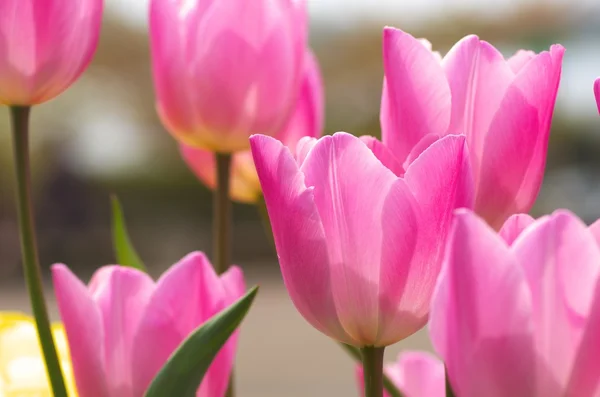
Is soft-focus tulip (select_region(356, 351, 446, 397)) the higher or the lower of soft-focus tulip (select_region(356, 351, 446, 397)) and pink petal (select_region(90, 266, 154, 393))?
the lower

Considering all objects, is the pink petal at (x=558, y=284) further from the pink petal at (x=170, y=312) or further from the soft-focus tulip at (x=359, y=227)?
the pink petal at (x=170, y=312)

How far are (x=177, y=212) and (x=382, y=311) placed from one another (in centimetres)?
1137

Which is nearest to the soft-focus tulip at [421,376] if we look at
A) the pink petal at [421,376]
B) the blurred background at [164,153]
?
the pink petal at [421,376]

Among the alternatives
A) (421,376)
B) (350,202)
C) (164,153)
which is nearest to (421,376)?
(421,376)

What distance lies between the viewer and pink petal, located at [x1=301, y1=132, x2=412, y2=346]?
13.2 inches

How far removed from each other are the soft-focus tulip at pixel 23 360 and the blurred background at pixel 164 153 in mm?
8106

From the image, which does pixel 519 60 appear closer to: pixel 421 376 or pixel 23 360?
pixel 421 376

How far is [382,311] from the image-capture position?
1.13 feet

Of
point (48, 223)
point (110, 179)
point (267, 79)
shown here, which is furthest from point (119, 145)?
point (267, 79)

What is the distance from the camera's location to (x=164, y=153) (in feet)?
39.7

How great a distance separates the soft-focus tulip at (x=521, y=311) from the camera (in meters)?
0.27

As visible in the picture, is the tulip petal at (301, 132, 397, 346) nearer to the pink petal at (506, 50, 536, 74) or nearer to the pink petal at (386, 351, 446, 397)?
the pink petal at (506, 50, 536, 74)

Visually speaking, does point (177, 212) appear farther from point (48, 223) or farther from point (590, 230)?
point (590, 230)

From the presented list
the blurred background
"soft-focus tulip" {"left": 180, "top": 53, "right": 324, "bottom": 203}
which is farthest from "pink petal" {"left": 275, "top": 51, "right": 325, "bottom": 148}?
the blurred background
